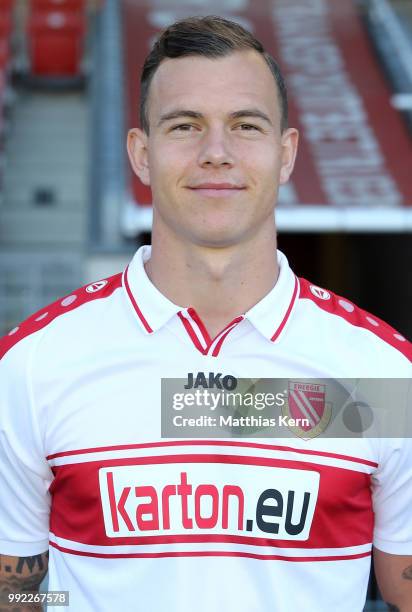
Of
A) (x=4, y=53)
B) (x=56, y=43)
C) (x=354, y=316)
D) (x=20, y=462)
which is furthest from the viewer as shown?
(x=56, y=43)

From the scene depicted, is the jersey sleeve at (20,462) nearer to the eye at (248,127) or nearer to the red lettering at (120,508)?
the red lettering at (120,508)

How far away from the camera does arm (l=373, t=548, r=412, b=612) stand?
175 cm

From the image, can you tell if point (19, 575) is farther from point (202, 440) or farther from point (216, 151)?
point (216, 151)

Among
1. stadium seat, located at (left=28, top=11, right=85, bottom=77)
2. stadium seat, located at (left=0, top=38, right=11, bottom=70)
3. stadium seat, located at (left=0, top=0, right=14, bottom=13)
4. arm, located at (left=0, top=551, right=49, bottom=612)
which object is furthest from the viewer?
stadium seat, located at (left=0, top=0, right=14, bottom=13)

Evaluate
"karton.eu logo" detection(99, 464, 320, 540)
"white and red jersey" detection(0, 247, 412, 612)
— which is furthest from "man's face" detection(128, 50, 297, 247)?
"karton.eu logo" detection(99, 464, 320, 540)

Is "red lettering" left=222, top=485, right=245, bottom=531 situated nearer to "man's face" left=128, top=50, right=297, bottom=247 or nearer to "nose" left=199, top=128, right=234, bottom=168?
"man's face" left=128, top=50, right=297, bottom=247

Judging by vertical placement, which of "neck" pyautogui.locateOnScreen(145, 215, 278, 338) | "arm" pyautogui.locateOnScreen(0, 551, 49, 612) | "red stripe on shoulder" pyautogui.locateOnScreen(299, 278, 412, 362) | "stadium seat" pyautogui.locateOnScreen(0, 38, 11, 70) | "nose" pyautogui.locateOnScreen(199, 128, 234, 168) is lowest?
"arm" pyautogui.locateOnScreen(0, 551, 49, 612)

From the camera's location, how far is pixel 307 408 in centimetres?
176

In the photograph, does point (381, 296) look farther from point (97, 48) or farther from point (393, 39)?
point (97, 48)

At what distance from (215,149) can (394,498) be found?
2.35ft

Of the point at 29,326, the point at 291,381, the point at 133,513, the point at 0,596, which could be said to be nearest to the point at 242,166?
the point at 291,381

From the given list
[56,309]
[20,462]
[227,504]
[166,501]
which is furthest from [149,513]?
[56,309]

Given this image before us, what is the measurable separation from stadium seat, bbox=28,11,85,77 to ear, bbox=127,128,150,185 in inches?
324

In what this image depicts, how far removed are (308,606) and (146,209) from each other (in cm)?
466
